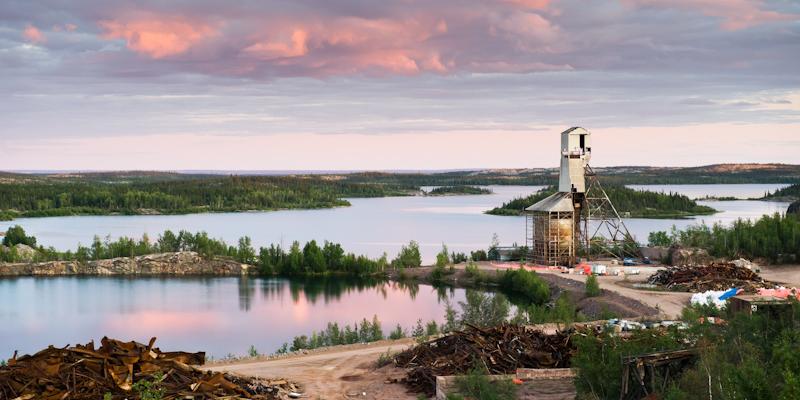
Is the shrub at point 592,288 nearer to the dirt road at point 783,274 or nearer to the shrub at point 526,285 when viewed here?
the shrub at point 526,285

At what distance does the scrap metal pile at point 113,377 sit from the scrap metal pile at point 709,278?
22.5 metres

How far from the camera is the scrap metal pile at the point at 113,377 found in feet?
50.5

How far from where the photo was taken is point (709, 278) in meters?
35.6

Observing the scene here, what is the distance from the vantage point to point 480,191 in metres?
193

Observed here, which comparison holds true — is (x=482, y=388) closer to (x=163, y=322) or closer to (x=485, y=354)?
(x=485, y=354)

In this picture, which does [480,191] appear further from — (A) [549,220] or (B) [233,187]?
(A) [549,220]

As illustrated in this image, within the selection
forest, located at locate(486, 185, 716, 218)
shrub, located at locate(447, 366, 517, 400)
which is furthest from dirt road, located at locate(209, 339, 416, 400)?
forest, located at locate(486, 185, 716, 218)

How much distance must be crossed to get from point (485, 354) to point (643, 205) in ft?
299

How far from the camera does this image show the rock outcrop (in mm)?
55000

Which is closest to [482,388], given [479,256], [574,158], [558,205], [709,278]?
[709,278]

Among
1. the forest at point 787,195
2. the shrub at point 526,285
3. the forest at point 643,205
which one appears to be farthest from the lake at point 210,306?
the forest at point 787,195

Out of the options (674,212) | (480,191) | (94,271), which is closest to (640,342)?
(94,271)

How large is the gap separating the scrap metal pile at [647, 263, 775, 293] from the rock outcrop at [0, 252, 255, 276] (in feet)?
90.3

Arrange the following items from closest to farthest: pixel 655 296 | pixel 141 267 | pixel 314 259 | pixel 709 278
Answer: pixel 655 296, pixel 709 278, pixel 314 259, pixel 141 267
